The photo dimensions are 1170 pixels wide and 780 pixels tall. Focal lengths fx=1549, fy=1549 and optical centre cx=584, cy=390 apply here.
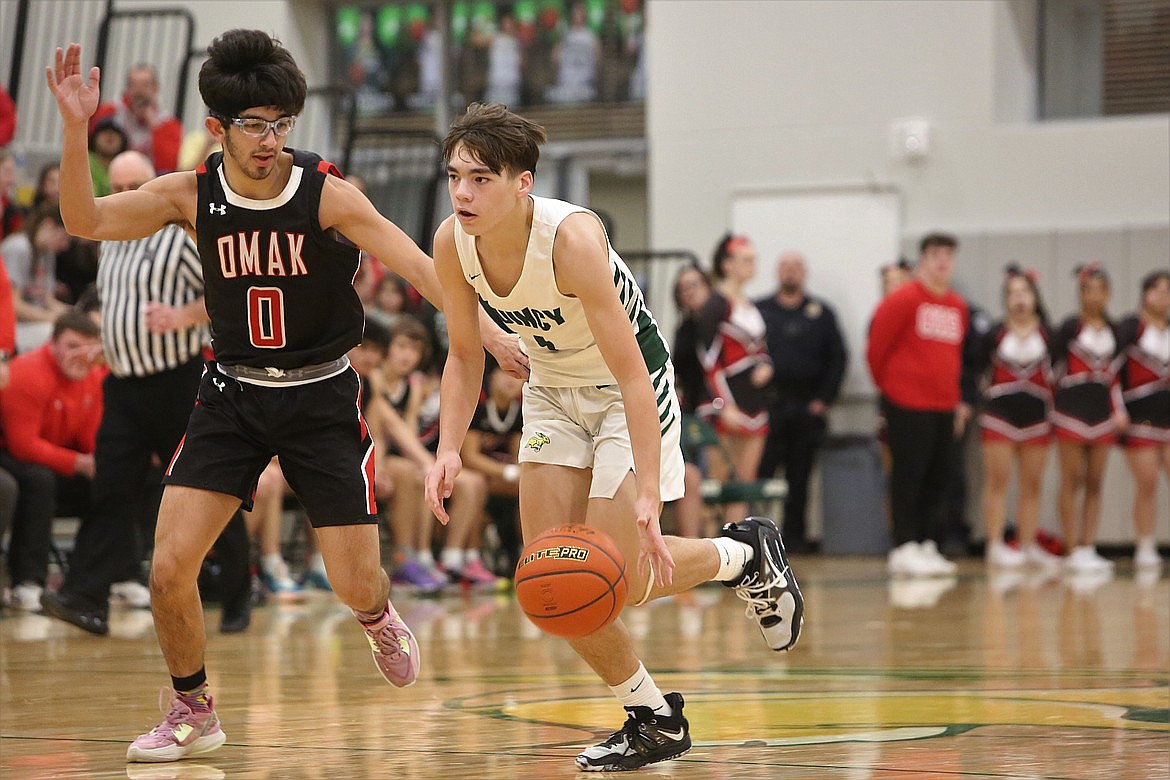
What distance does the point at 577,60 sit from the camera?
47.4 ft

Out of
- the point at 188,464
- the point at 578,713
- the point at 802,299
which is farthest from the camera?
the point at 802,299

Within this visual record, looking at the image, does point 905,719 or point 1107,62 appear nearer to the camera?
point 905,719

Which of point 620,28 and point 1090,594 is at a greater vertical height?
point 620,28

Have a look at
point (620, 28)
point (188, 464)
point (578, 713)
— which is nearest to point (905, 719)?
point (578, 713)

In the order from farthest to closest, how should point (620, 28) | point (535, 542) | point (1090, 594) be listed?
point (620, 28) < point (1090, 594) < point (535, 542)

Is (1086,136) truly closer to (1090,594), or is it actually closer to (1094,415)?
(1094,415)

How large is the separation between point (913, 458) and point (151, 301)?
18.5ft

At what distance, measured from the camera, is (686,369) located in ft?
36.0

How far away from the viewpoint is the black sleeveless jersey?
3.99 metres

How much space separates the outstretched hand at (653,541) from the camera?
3398 mm

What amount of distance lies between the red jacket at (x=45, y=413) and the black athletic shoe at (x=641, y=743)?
15.9ft

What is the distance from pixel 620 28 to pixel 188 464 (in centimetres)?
1099

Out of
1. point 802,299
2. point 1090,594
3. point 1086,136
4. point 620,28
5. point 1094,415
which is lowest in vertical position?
point 1090,594

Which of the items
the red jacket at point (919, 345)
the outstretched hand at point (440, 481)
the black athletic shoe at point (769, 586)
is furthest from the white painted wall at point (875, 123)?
the outstretched hand at point (440, 481)
